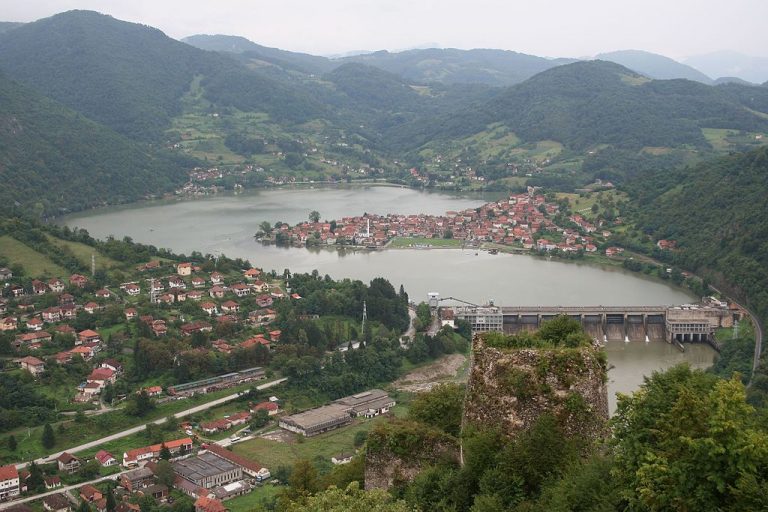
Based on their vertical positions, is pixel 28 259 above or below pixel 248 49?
below

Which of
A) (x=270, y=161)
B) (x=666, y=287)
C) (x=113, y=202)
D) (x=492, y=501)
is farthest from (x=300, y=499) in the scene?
(x=270, y=161)

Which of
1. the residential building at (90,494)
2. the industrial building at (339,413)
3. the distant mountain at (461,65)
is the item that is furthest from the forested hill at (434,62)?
the residential building at (90,494)

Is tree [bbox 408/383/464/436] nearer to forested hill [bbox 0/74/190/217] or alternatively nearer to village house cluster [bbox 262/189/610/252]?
village house cluster [bbox 262/189/610/252]

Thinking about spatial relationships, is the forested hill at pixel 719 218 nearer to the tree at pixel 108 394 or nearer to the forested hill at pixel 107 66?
the tree at pixel 108 394

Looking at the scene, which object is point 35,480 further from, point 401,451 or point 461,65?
point 461,65

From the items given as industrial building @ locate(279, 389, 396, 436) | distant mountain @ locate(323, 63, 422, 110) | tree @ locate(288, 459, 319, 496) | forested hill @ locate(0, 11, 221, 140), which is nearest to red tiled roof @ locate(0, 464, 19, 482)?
industrial building @ locate(279, 389, 396, 436)

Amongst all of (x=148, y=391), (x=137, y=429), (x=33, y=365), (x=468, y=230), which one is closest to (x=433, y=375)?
Result: (x=148, y=391)
